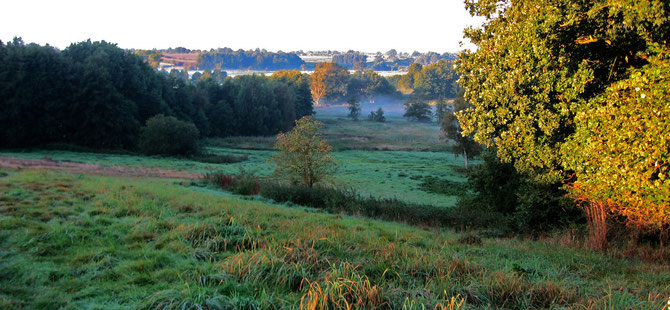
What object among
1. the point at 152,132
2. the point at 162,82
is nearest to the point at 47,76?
the point at 152,132

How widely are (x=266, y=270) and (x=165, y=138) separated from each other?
49.4 meters

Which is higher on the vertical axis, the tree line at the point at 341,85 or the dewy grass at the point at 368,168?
the tree line at the point at 341,85

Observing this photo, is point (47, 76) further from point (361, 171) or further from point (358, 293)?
point (358, 293)

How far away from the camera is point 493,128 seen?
16.1m

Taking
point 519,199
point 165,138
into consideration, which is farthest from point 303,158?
point 165,138

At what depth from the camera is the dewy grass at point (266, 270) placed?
5.62m

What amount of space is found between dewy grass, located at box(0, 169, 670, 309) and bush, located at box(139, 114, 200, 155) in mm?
42399

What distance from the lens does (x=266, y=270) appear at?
6.58 meters

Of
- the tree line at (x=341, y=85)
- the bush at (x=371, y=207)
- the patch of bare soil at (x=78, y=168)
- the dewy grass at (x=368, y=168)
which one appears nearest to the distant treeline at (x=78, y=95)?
the dewy grass at (x=368, y=168)

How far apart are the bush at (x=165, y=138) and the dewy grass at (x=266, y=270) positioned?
42.4m

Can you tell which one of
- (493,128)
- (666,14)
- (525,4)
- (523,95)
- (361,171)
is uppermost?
(525,4)

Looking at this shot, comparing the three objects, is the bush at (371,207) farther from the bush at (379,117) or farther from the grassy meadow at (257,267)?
the bush at (379,117)

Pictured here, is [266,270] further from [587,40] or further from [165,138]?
[165,138]

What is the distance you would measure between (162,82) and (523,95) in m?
65.1
